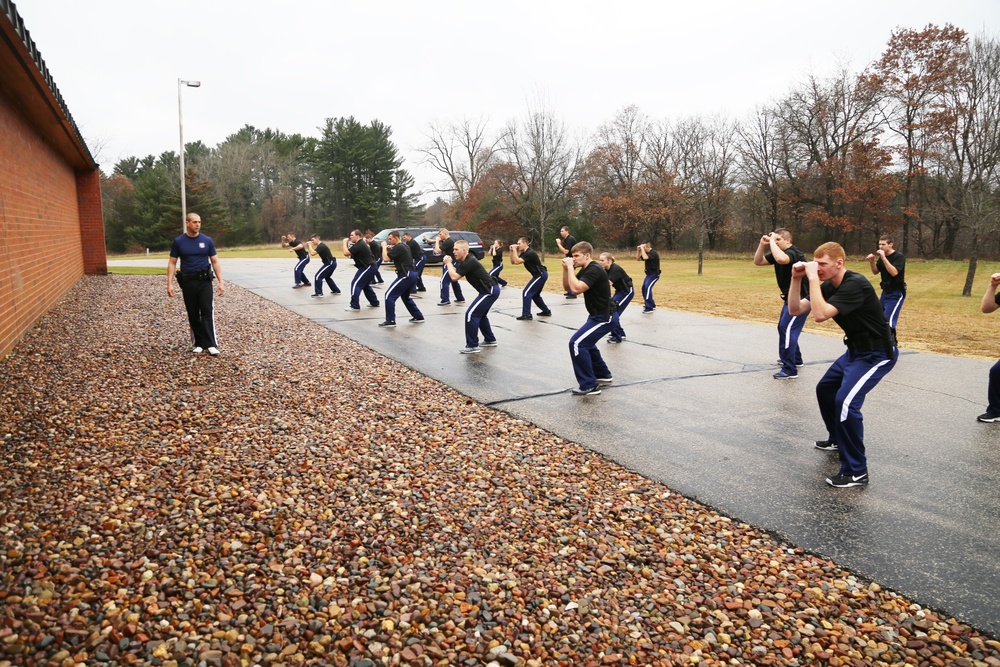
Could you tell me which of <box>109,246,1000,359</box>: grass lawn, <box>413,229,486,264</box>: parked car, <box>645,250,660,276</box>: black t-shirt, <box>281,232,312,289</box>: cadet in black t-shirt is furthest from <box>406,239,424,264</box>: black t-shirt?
<box>413,229,486,264</box>: parked car

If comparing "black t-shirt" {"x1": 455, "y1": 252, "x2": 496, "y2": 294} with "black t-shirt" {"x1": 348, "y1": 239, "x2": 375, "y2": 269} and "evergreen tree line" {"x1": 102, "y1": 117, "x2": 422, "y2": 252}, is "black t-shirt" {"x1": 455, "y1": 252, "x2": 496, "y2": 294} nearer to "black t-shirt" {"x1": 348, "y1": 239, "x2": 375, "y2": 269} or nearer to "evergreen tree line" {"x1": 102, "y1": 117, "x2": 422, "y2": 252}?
"black t-shirt" {"x1": 348, "y1": 239, "x2": 375, "y2": 269}

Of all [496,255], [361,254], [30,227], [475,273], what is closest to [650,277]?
[496,255]

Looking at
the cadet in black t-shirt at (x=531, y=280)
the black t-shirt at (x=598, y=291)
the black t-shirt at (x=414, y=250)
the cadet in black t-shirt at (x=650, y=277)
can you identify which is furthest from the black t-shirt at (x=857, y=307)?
the black t-shirt at (x=414, y=250)

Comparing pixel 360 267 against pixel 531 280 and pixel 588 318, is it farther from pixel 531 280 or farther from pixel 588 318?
pixel 588 318

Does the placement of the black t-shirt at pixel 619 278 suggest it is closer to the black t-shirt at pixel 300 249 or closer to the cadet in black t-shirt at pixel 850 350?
the cadet in black t-shirt at pixel 850 350

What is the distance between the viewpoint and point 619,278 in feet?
35.3

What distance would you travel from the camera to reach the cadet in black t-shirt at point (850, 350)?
4.53 meters

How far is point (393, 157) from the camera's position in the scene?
6475cm

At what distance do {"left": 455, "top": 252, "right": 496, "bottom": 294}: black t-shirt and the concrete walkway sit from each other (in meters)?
1.01

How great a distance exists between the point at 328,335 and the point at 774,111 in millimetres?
43600

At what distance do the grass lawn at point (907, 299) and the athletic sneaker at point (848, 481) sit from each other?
23.0 feet

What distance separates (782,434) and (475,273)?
5455 mm

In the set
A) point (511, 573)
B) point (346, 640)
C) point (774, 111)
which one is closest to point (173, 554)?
point (346, 640)

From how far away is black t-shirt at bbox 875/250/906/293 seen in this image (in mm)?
9625
